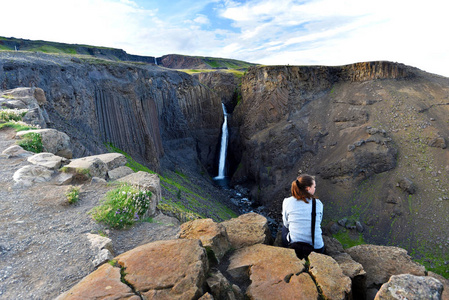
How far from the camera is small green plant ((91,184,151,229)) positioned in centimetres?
525

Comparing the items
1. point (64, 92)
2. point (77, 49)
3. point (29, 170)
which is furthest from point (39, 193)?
point (77, 49)

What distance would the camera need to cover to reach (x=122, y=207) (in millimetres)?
5547

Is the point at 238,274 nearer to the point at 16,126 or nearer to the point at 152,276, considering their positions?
the point at 152,276

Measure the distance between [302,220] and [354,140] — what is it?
28247mm

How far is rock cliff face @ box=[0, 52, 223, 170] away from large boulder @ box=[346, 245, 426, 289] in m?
14.4

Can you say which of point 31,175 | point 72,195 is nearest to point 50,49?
point 31,175

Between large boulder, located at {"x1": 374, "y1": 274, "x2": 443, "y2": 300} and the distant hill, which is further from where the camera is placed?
the distant hill

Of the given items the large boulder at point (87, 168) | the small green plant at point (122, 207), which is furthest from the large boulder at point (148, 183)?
the large boulder at point (87, 168)

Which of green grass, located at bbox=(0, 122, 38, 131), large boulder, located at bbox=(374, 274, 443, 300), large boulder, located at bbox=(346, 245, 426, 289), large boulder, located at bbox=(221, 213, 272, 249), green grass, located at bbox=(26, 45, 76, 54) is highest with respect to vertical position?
green grass, located at bbox=(26, 45, 76, 54)

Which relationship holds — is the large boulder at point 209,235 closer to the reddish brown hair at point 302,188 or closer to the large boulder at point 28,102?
the reddish brown hair at point 302,188

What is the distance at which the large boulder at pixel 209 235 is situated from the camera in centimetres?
445

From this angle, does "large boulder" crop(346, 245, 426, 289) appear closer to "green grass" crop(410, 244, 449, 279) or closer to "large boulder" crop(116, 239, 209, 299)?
"large boulder" crop(116, 239, 209, 299)

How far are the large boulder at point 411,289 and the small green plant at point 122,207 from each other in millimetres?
4740

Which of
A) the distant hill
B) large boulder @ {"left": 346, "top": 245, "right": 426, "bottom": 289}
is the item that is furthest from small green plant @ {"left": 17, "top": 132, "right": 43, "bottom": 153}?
the distant hill
